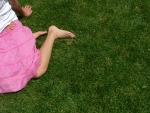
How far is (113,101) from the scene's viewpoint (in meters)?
3.42

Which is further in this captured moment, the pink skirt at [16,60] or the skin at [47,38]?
the skin at [47,38]

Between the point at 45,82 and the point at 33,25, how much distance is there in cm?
92

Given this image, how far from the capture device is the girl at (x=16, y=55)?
3.34 m

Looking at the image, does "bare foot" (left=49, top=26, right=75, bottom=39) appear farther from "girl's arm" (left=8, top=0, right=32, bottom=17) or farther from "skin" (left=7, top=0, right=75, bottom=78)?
"girl's arm" (left=8, top=0, right=32, bottom=17)

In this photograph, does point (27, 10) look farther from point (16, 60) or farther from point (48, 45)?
point (16, 60)

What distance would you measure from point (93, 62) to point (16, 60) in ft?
3.27

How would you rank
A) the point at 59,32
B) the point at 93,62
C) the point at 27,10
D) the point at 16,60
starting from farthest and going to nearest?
the point at 27,10 → the point at 59,32 → the point at 93,62 → the point at 16,60

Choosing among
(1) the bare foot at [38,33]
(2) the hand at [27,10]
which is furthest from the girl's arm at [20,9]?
(1) the bare foot at [38,33]

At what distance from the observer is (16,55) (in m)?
3.38

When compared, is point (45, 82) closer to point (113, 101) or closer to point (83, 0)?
point (113, 101)

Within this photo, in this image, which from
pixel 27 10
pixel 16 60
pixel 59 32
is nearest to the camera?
pixel 16 60

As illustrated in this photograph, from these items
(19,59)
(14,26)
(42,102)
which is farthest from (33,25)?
(42,102)

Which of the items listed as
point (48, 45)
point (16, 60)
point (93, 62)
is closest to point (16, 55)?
point (16, 60)

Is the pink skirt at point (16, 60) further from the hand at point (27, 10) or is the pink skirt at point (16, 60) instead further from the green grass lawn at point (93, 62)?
the hand at point (27, 10)
